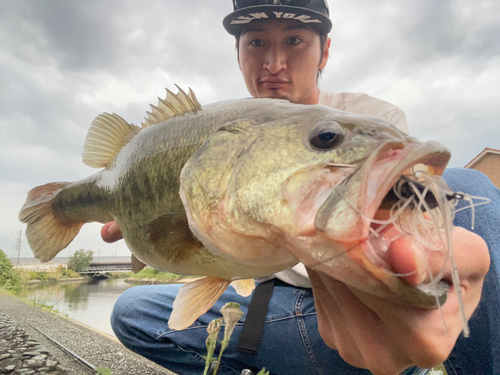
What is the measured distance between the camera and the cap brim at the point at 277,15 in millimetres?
A: 1980

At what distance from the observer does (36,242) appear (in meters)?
2.13

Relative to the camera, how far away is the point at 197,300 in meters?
1.29

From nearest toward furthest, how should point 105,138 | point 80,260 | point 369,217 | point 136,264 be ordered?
point 369,217 → point 136,264 → point 105,138 → point 80,260

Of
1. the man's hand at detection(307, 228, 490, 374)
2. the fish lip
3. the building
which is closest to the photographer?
the fish lip

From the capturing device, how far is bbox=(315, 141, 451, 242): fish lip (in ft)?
1.87

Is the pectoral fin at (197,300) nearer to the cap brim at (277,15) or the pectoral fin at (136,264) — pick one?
the pectoral fin at (136,264)

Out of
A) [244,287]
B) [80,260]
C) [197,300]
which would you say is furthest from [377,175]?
[80,260]

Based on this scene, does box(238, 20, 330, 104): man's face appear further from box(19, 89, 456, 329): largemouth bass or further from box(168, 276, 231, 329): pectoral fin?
box(168, 276, 231, 329): pectoral fin

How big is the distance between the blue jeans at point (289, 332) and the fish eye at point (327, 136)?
113cm

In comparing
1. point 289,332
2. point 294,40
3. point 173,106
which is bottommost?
point 289,332

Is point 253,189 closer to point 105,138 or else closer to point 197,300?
point 197,300

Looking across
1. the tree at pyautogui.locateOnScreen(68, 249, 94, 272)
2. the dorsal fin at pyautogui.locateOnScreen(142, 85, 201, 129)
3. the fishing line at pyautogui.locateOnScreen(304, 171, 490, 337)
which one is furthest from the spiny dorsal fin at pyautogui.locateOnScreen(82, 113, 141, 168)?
the tree at pyautogui.locateOnScreen(68, 249, 94, 272)

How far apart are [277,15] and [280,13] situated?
2 centimetres

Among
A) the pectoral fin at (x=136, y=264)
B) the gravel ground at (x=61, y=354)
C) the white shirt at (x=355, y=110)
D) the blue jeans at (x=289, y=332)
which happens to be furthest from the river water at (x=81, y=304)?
the white shirt at (x=355, y=110)
